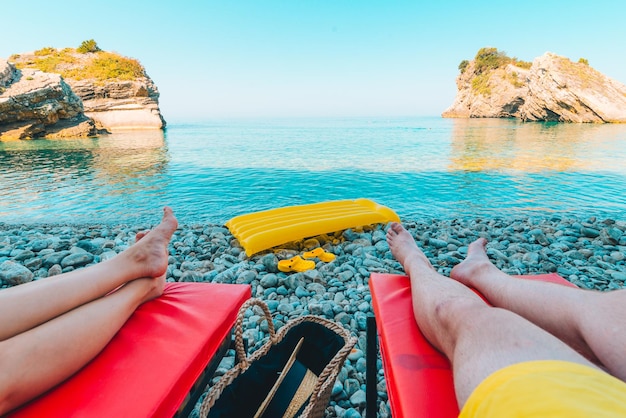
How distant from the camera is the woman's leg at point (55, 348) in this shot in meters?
1.03

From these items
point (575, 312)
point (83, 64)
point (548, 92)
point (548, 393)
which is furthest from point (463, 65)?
point (548, 393)

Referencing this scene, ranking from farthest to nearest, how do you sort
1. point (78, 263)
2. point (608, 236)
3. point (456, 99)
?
1. point (456, 99)
2. point (608, 236)
3. point (78, 263)

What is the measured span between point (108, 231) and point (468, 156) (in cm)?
1347

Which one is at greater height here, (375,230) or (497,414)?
(497,414)

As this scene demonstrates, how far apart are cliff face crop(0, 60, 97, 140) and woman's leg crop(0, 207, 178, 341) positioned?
2875 centimetres

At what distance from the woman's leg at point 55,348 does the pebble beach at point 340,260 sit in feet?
2.50

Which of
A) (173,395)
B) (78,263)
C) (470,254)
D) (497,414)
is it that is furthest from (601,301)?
(78,263)

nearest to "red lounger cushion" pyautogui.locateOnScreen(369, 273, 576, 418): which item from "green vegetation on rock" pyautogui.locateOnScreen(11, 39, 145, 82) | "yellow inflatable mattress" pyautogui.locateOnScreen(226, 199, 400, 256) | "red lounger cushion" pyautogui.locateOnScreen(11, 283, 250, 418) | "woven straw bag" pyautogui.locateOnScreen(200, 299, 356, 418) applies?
"woven straw bag" pyautogui.locateOnScreen(200, 299, 356, 418)

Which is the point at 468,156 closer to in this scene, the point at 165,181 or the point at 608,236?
the point at 608,236

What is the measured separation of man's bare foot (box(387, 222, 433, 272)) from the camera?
2.05 meters

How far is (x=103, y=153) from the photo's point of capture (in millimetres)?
15672

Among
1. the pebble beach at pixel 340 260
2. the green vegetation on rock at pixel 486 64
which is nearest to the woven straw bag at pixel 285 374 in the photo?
the pebble beach at pixel 340 260

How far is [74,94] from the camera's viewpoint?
25625mm

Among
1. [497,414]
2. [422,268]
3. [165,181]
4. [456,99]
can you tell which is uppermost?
[456,99]
